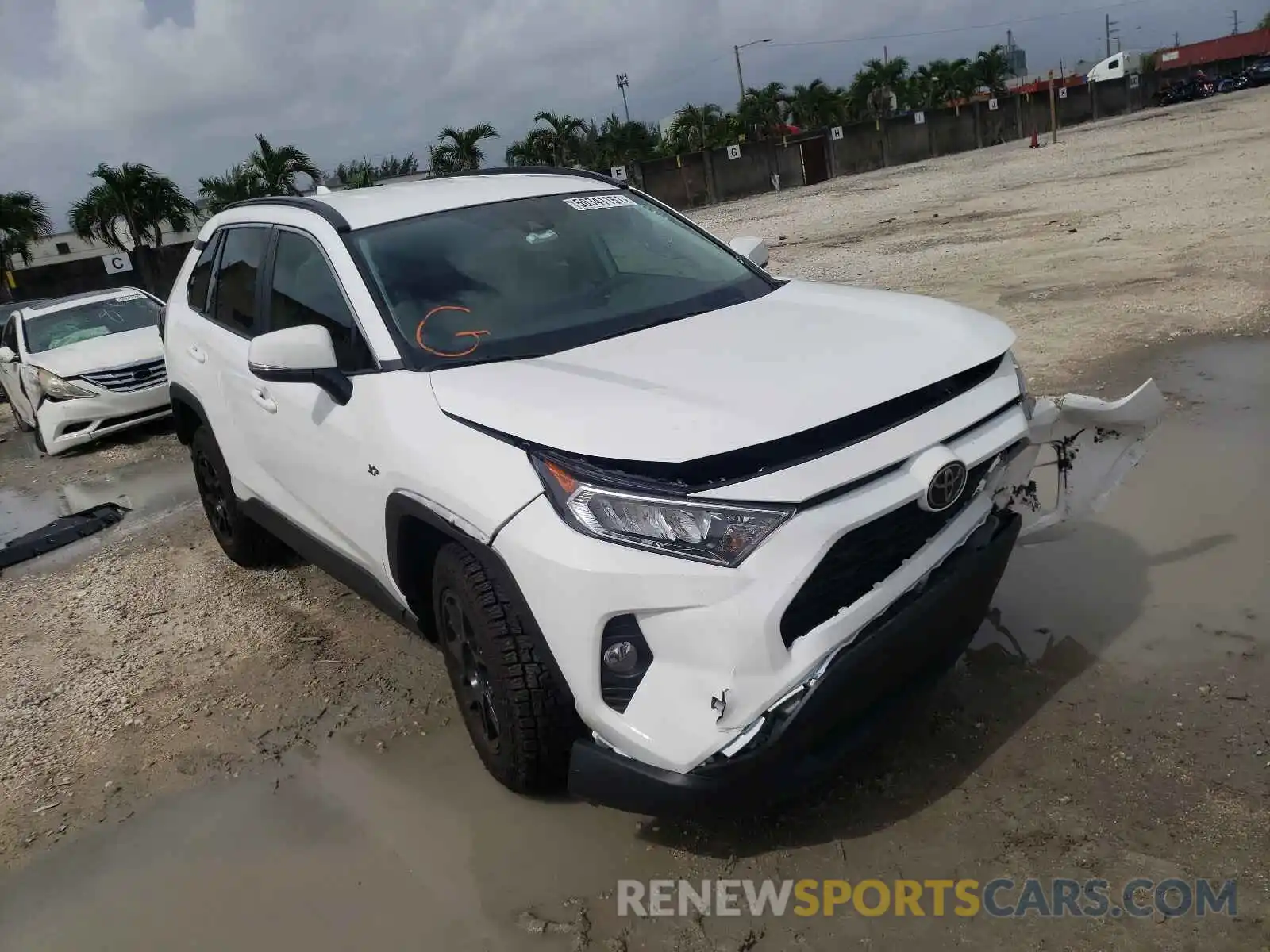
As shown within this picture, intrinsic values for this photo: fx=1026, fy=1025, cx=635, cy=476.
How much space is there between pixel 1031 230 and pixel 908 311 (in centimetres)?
1144

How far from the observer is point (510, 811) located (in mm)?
3164

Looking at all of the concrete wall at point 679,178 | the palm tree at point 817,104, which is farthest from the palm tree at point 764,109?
the concrete wall at point 679,178

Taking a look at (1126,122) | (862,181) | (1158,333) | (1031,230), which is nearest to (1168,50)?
(1126,122)

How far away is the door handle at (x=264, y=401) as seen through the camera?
3.94 m

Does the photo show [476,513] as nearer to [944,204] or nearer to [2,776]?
[2,776]

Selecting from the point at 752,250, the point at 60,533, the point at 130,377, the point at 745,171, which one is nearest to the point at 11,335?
the point at 130,377

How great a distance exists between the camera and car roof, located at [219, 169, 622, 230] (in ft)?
12.6

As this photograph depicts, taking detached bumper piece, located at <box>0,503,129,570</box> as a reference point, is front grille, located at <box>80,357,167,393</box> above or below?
above

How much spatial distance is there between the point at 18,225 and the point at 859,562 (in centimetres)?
3105

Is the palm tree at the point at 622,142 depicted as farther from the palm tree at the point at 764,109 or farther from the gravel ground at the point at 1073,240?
the gravel ground at the point at 1073,240

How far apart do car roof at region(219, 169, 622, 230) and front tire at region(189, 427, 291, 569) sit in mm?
1267

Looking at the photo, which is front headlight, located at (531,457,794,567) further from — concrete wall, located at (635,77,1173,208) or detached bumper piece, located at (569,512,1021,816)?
concrete wall, located at (635,77,1173,208)

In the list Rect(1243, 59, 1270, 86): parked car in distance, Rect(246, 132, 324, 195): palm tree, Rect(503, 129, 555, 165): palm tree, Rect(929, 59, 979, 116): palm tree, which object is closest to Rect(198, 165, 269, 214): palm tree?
Rect(246, 132, 324, 195): palm tree

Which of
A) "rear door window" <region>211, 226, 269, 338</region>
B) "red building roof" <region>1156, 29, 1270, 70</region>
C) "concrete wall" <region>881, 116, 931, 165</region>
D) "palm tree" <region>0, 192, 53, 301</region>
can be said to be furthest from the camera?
"red building roof" <region>1156, 29, 1270, 70</region>
